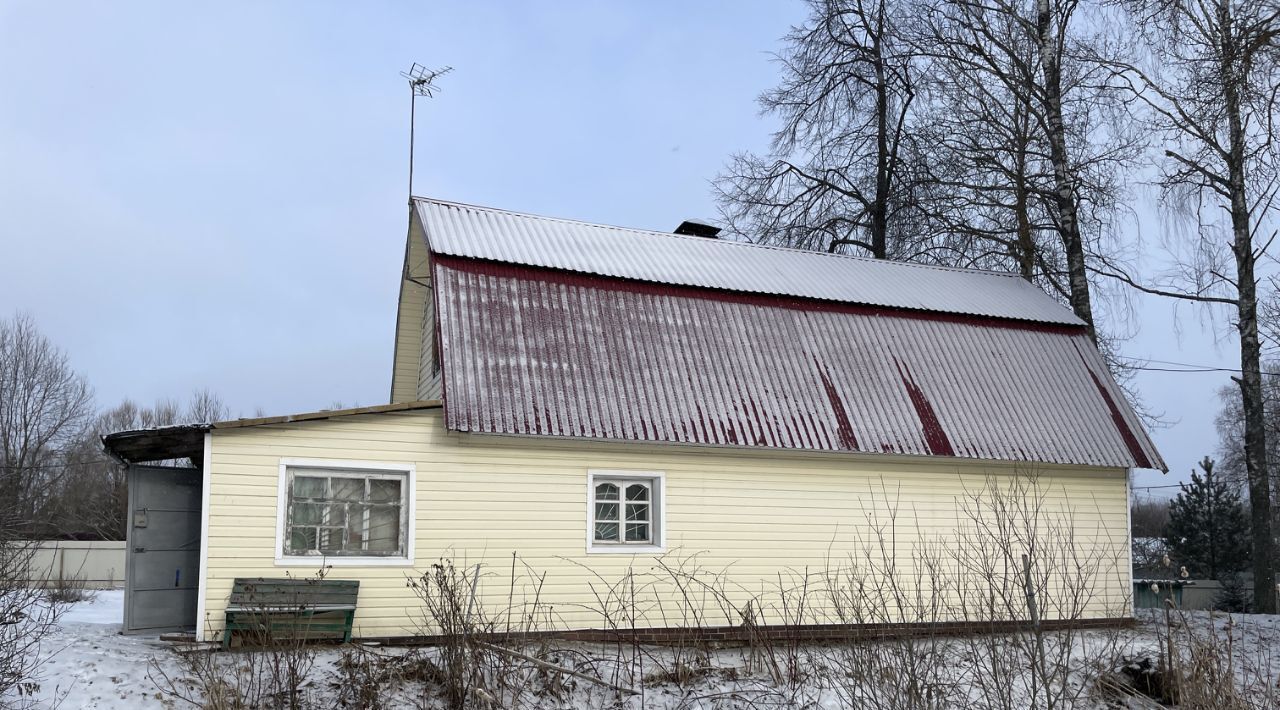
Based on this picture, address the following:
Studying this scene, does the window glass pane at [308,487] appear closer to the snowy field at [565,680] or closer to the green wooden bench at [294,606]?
the green wooden bench at [294,606]

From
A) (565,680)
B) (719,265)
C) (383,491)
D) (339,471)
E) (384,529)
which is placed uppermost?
(719,265)

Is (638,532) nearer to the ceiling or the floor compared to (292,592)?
nearer to the ceiling

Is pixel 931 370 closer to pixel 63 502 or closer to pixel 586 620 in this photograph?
pixel 586 620

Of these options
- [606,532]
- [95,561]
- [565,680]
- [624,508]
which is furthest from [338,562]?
[95,561]

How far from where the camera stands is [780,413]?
566 inches

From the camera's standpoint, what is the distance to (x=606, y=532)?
535 inches

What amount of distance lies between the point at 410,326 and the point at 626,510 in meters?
6.16

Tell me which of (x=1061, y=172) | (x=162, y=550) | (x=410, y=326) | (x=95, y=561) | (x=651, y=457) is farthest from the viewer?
(x=95, y=561)

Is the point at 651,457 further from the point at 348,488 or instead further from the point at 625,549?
the point at 348,488

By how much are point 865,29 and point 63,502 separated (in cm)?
3185

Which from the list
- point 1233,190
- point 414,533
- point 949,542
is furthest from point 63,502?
point 1233,190

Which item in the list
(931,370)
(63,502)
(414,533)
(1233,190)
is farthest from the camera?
(63,502)

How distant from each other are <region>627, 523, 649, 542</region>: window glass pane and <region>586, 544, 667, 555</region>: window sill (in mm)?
186

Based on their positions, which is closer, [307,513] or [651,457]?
[307,513]
